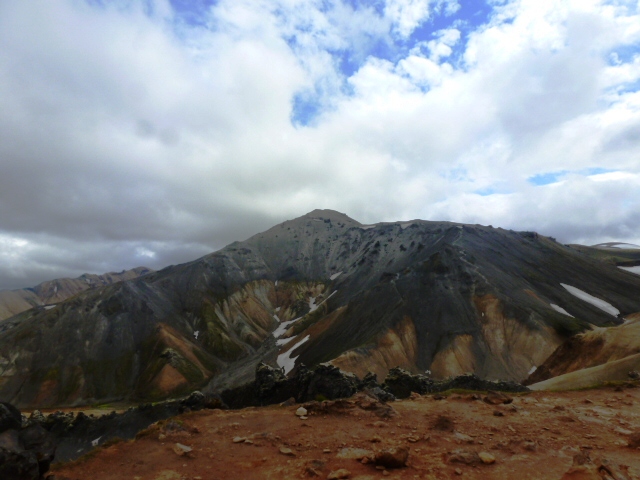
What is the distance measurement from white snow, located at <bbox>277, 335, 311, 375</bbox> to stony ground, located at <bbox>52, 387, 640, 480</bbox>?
5809cm

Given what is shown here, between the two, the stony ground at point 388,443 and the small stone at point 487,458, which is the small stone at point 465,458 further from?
the small stone at point 487,458

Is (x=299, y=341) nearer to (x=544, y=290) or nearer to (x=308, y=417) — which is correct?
(x=544, y=290)

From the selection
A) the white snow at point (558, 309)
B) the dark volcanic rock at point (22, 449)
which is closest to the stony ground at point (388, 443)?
the dark volcanic rock at point (22, 449)

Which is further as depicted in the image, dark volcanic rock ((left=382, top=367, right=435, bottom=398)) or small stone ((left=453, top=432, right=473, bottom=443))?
dark volcanic rock ((left=382, top=367, right=435, bottom=398))

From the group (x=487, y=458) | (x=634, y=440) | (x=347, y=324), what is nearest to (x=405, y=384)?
(x=634, y=440)

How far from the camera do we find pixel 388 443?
1187 cm

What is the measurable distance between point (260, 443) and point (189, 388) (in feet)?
247

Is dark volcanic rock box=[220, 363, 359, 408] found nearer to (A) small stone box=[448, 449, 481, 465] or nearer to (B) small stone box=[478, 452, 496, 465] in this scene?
(A) small stone box=[448, 449, 481, 465]

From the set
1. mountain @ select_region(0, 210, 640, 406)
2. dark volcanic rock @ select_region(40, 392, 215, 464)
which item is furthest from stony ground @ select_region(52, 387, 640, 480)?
mountain @ select_region(0, 210, 640, 406)

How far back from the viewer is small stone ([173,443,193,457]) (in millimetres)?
11791

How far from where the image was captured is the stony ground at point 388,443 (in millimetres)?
9852

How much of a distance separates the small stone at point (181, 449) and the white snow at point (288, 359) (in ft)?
197

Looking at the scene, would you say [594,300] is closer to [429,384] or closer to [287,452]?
[429,384]

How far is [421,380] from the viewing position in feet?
119
